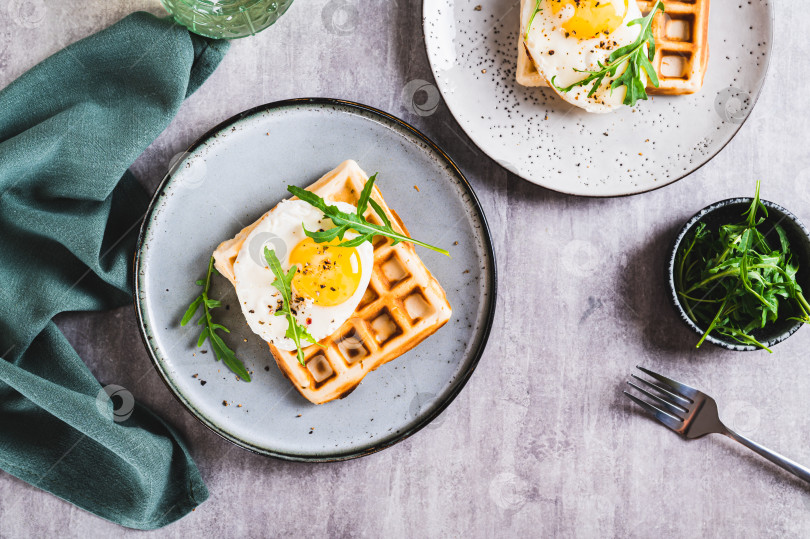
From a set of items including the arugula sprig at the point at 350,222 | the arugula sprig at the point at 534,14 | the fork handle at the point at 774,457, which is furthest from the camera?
the fork handle at the point at 774,457

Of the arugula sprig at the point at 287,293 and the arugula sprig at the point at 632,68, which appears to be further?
the arugula sprig at the point at 632,68

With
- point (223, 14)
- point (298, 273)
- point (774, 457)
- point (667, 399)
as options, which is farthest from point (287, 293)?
point (774, 457)

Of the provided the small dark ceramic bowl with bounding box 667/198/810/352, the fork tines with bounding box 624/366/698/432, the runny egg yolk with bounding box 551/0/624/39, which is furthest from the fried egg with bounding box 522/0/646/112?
the fork tines with bounding box 624/366/698/432

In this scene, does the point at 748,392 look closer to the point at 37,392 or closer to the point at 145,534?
the point at 145,534

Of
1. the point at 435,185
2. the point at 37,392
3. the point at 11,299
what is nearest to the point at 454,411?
the point at 435,185

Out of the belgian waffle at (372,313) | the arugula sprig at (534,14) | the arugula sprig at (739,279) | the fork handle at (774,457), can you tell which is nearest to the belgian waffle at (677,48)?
the arugula sprig at (534,14)

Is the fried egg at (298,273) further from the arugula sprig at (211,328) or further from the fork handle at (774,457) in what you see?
the fork handle at (774,457)
